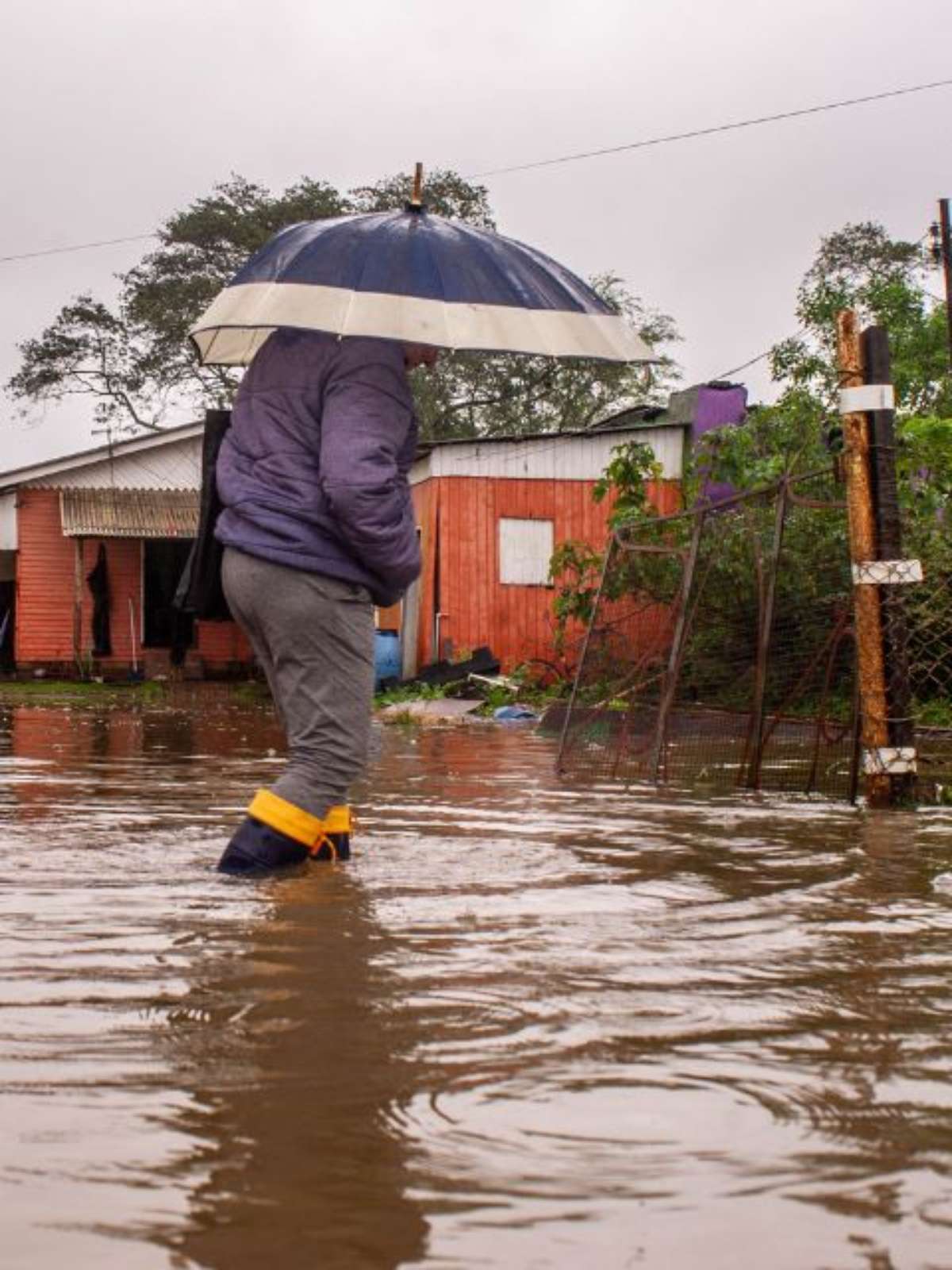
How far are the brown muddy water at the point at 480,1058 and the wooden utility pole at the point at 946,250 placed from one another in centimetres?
2391

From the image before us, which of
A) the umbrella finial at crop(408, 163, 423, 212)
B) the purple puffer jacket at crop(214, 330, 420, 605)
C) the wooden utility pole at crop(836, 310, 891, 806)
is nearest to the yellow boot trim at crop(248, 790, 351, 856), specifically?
the purple puffer jacket at crop(214, 330, 420, 605)

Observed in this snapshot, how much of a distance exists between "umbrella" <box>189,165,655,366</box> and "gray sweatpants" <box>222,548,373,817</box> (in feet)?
2.50

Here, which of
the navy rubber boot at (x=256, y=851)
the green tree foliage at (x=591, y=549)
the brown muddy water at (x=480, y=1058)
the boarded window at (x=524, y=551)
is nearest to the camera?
the brown muddy water at (x=480, y=1058)

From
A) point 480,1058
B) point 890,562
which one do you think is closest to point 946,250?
point 890,562

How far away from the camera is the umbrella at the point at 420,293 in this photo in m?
5.50

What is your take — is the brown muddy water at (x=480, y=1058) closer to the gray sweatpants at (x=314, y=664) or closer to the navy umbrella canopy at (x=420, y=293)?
the gray sweatpants at (x=314, y=664)

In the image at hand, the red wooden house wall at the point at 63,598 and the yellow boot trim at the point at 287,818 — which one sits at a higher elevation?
the red wooden house wall at the point at 63,598

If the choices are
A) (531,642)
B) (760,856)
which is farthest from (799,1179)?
(531,642)

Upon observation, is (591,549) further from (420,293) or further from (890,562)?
(420,293)

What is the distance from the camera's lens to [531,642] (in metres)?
25.7

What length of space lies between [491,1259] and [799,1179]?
49 centimetres

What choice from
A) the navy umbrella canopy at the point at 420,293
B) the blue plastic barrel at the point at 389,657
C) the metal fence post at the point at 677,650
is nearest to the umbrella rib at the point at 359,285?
the navy umbrella canopy at the point at 420,293

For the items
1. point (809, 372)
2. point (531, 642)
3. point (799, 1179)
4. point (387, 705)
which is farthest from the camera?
point (809, 372)

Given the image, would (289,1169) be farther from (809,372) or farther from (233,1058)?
(809,372)
